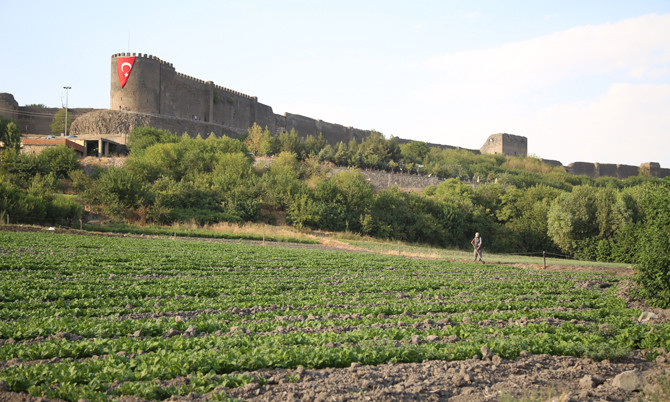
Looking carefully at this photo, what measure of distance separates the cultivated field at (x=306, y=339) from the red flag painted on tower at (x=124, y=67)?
155 ft

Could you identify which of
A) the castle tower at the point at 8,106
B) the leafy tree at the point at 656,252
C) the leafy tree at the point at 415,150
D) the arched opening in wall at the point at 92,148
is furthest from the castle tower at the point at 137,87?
the leafy tree at the point at 656,252

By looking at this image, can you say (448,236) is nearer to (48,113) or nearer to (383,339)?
(383,339)

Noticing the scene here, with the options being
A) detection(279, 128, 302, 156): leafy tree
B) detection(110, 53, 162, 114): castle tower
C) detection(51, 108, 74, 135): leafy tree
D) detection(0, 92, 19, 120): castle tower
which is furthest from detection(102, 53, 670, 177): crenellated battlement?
detection(0, 92, 19, 120): castle tower

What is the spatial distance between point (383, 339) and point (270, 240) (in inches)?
989

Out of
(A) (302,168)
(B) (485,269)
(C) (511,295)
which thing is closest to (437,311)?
(C) (511,295)

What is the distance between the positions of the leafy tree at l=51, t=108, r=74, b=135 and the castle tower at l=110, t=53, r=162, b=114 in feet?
19.4

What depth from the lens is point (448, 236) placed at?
145 ft

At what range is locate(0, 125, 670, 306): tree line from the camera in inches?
1383

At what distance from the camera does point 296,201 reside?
4088 cm

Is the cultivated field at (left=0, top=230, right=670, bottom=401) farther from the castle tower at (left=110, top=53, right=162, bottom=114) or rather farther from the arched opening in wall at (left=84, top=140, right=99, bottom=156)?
the castle tower at (left=110, top=53, right=162, bottom=114)

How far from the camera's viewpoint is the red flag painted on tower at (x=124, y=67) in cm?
5682

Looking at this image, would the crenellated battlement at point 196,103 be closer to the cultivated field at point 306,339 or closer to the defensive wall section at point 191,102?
the defensive wall section at point 191,102

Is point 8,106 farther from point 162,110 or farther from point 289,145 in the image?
point 289,145

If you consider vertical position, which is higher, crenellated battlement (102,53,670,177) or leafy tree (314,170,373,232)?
crenellated battlement (102,53,670,177)
